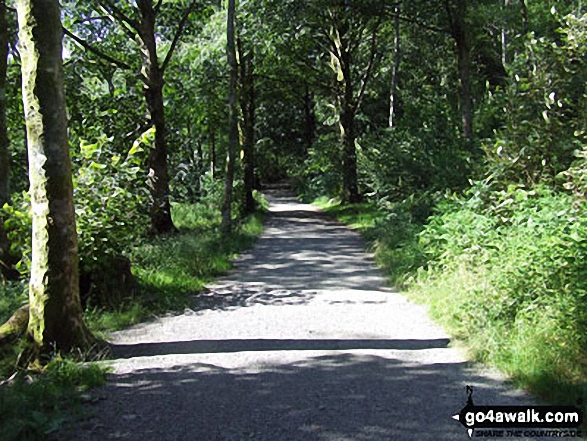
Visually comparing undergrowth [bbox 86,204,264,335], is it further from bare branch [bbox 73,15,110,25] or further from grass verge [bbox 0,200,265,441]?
bare branch [bbox 73,15,110,25]

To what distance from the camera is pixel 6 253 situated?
10.2 meters

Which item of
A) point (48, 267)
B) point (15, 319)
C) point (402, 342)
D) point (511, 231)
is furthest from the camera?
point (511, 231)

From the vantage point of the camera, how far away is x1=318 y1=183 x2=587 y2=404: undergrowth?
521 centimetres

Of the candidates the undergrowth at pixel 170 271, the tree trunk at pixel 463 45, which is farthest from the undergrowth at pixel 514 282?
the tree trunk at pixel 463 45

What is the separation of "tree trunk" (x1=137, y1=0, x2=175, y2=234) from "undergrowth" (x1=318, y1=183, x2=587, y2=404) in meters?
7.87

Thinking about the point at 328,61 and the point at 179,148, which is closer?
the point at 179,148

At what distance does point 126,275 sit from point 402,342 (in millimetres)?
4498

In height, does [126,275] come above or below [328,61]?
below

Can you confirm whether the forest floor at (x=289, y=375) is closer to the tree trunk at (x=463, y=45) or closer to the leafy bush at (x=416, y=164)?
the leafy bush at (x=416, y=164)

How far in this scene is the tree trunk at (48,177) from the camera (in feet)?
18.6

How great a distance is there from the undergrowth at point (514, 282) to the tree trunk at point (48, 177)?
445 centimetres

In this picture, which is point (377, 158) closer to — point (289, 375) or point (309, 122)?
point (289, 375)

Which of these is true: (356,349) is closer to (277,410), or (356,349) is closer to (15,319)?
(277,410)

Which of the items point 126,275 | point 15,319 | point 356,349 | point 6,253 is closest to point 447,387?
point 356,349
